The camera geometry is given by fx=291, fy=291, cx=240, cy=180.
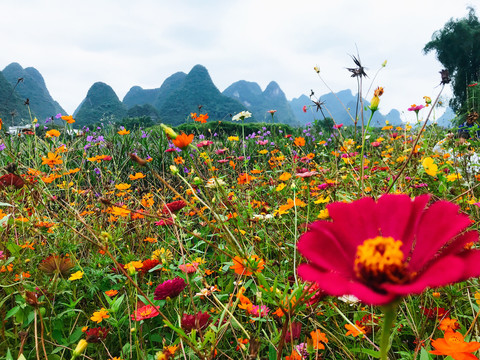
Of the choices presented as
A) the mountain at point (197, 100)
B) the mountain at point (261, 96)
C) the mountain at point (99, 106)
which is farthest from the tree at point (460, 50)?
the mountain at point (261, 96)

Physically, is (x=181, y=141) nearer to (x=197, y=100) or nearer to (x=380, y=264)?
(x=380, y=264)

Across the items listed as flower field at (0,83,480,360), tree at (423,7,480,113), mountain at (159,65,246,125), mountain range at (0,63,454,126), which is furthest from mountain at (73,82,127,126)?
flower field at (0,83,480,360)

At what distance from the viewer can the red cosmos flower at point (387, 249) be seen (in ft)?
0.78

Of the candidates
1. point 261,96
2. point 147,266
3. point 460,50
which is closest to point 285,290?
point 147,266

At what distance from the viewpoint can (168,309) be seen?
3.43 ft

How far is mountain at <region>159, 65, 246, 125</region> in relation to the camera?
Answer: 47.8 metres

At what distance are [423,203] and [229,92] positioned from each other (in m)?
89.6

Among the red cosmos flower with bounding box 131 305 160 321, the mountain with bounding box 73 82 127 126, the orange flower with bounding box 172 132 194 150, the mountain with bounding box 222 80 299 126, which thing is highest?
the mountain with bounding box 222 80 299 126

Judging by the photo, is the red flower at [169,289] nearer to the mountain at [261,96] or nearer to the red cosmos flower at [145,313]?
the red cosmos flower at [145,313]

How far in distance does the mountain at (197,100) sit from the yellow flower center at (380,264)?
46.7m

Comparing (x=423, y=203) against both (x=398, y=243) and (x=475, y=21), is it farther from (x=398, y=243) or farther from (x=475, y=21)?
(x=475, y=21)

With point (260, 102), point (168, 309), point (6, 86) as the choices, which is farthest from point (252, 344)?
point (260, 102)

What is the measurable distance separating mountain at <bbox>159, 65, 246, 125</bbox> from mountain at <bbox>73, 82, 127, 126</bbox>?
688 cm

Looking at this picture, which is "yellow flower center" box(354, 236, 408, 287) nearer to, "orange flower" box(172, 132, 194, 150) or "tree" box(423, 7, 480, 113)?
"orange flower" box(172, 132, 194, 150)
